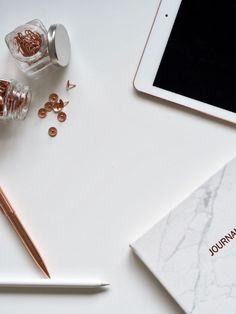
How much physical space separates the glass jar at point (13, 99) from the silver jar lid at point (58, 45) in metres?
0.06

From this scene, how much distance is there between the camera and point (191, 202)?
1.87 feet

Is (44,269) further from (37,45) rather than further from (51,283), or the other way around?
(37,45)

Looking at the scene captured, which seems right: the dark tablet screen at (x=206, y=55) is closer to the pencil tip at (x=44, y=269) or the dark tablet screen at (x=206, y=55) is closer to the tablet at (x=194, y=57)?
the tablet at (x=194, y=57)

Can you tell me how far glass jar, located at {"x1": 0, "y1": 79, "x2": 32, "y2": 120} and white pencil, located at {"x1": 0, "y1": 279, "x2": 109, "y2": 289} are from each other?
0.67ft

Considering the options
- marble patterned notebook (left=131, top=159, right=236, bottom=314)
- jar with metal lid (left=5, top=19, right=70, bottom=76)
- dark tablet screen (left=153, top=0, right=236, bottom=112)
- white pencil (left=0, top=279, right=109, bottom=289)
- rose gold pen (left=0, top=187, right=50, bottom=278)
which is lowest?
white pencil (left=0, top=279, right=109, bottom=289)

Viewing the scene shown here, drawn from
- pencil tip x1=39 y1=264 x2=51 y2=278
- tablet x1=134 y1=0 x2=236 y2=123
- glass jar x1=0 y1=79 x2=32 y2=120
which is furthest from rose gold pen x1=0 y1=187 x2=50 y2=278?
tablet x1=134 y1=0 x2=236 y2=123

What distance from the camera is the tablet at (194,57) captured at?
0.57m

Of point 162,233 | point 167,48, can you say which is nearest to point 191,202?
point 162,233

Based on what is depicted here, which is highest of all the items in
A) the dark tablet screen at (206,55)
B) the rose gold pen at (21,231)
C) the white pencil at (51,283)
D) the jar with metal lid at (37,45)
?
the dark tablet screen at (206,55)

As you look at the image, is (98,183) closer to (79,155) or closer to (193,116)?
(79,155)

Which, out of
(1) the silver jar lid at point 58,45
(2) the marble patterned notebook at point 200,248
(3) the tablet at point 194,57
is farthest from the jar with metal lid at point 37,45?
(2) the marble patterned notebook at point 200,248

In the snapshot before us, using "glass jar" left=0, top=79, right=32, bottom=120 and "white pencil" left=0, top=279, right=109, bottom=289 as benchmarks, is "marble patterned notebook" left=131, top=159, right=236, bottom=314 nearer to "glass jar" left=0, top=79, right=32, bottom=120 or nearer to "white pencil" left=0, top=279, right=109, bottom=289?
"white pencil" left=0, top=279, right=109, bottom=289

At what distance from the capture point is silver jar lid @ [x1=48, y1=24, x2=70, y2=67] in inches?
21.4

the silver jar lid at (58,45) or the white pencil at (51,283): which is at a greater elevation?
the silver jar lid at (58,45)
